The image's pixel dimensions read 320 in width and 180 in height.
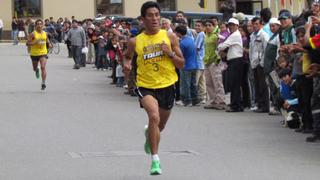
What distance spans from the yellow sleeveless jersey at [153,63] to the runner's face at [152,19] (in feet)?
0.41

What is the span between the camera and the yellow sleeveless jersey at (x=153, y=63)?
9492 mm

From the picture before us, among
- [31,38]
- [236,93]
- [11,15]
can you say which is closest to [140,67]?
[236,93]

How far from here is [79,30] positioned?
32188mm

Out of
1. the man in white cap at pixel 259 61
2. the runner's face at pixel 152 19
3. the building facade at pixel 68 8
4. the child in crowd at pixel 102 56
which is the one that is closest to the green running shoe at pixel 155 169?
the runner's face at pixel 152 19

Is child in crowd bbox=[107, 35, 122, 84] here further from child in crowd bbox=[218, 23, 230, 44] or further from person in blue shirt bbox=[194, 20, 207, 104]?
child in crowd bbox=[218, 23, 230, 44]

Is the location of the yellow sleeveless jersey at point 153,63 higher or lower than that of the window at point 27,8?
lower

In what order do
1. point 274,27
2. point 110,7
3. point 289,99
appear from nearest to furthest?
point 289,99 → point 274,27 → point 110,7

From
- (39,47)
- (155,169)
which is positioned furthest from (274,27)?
(39,47)

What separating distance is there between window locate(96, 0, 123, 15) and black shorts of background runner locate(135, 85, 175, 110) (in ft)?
165

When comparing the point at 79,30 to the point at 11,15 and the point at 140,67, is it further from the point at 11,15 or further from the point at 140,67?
the point at 11,15

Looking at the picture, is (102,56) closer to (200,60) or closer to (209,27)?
(200,60)

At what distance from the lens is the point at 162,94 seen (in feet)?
31.2

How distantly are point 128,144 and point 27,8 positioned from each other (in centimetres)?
4830

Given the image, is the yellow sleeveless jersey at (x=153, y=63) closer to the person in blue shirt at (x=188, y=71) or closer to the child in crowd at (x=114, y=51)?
the person in blue shirt at (x=188, y=71)
